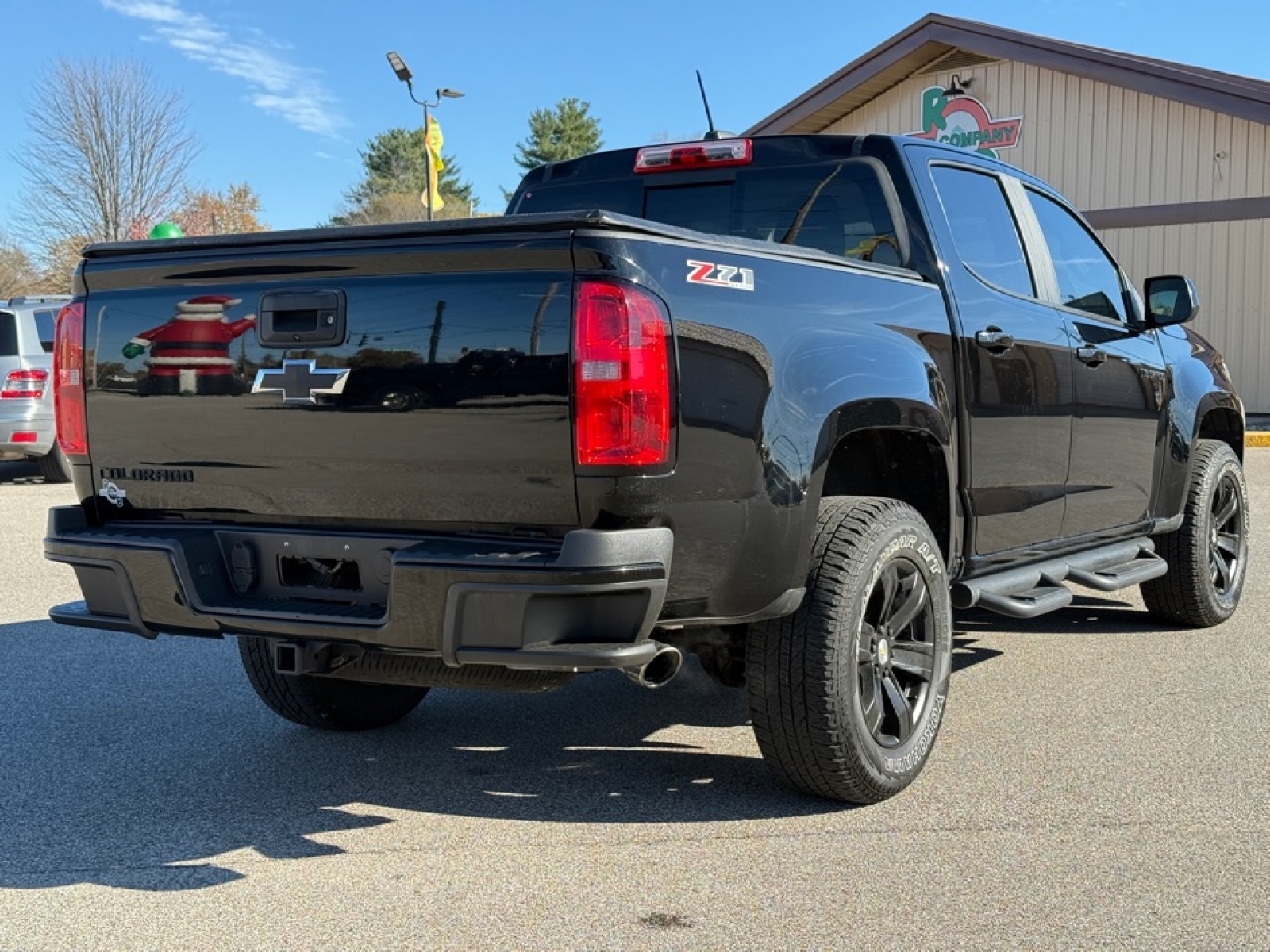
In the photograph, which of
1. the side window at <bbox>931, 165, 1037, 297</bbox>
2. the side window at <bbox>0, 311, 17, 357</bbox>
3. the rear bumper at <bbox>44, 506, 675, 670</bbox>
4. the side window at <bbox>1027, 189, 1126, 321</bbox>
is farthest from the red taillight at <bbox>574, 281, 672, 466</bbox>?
the side window at <bbox>0, 311, 17, 357</bbox>

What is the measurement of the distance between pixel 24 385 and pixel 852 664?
1087 cm

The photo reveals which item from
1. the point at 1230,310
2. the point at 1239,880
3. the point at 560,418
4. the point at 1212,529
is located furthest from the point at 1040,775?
the point at 1230,310

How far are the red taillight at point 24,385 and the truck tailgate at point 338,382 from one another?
9680 mm

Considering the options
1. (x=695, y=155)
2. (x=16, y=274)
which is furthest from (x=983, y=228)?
(x=16, y=274)

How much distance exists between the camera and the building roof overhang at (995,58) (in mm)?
17375

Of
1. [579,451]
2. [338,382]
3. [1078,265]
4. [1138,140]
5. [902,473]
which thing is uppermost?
[1138,140]

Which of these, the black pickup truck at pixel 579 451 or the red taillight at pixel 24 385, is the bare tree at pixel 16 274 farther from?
the black pickup truck at pixel 579 451

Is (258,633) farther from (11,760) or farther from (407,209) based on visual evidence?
(407,209)

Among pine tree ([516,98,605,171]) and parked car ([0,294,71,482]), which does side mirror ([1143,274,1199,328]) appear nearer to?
parked car ([0,294,71,482])

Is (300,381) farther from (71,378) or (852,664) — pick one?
(852,664)

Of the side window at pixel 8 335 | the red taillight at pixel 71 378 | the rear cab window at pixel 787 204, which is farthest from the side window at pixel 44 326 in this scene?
the red taillight at pixel 71 378

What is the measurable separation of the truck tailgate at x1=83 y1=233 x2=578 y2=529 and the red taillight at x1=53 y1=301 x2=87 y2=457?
4 centimetres

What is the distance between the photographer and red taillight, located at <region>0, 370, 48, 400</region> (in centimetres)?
1248

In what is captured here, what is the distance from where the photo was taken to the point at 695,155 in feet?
15.7
